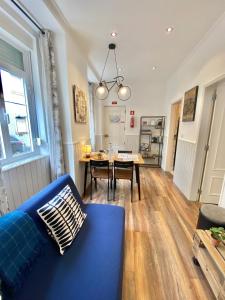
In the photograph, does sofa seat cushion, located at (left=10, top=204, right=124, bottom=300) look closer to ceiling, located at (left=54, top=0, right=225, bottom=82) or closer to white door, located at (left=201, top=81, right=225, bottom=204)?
white door, located at (left=201, top=81, right=225, bottom=204)

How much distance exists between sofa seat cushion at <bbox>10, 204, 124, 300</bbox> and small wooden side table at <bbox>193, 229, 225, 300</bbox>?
77cm

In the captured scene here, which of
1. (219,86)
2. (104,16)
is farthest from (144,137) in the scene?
(104,16)

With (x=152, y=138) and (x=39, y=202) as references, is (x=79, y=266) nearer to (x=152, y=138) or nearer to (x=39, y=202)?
(x=39, y=202)

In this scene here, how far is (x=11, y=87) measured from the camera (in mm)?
1735

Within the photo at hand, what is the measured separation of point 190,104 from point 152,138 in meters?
2.28

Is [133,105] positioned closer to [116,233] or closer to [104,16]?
[104,16]

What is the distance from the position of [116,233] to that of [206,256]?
0.90m

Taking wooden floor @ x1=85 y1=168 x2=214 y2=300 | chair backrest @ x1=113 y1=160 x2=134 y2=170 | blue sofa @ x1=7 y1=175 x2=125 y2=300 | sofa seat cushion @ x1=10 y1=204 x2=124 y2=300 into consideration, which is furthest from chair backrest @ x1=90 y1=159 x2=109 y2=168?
sofa seat cushion @ x1=10 y1=204 x2=124 y2=300

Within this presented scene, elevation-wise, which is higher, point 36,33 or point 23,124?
point 36,33

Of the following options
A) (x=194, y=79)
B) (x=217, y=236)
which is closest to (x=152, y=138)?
(x=194, y=79)

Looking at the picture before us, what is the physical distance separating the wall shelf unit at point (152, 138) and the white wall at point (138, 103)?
18 cm

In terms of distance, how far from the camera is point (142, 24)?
203cm

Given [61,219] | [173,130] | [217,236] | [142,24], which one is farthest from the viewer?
[173,130]

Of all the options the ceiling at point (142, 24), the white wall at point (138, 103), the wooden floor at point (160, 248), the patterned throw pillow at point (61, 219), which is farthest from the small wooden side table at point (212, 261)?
the white wall at point (138, 103)
